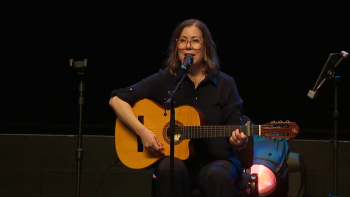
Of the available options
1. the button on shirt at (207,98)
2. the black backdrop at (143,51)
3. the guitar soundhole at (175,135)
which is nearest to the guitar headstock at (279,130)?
the button on shirt at (207,98)

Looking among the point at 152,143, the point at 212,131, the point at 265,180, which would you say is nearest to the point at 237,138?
the point at 212,131

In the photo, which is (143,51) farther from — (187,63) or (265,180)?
(187,63)

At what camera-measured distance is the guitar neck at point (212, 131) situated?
244cm

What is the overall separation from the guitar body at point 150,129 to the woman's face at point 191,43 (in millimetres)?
387

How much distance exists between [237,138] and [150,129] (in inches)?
23.4

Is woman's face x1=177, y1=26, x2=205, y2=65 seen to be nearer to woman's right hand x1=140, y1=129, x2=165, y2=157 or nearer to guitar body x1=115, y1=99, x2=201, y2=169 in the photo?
guitar body x1=115, y1=99, x2=201, y2=169

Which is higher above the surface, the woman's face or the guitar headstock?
the woman's face

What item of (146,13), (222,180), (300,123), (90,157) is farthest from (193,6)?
(222,180)

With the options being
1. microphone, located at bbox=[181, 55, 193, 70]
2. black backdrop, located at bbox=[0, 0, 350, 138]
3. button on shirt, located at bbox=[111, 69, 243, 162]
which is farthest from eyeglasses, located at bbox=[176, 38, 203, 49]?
A: black backdrop, located at bbox=[0, 0, 350, 138]

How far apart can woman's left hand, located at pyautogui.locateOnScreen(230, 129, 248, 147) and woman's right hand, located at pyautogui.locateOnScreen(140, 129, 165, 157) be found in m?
0.46

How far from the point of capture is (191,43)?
275 centimetres

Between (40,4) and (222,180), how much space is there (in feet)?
11.2

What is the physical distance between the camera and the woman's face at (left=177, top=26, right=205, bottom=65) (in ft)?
8.98

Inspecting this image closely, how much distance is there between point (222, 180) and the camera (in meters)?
2.31
